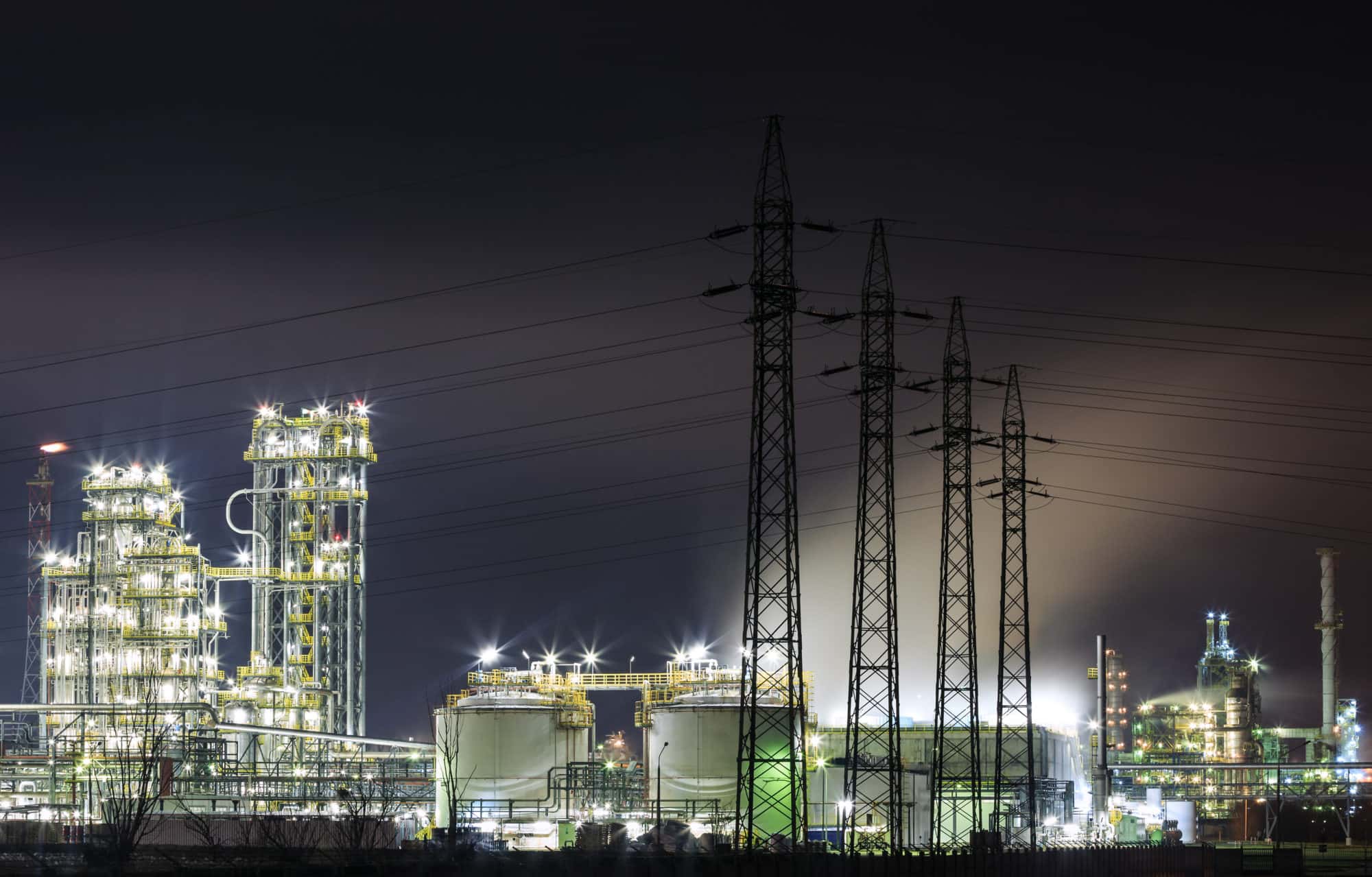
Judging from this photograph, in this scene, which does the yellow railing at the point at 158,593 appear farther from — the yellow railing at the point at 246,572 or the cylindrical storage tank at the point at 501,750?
the cylindrical storage tank at the point at 501,750

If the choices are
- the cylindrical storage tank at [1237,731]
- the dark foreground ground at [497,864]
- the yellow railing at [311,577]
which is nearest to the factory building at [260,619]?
the yellow railing at [311,577]

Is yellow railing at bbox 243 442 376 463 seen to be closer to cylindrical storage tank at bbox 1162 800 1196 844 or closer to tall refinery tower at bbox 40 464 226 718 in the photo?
tall refinery tower at bbox 40 464 226 718

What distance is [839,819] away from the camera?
68.0 m

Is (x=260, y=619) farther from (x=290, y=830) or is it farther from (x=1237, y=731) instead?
(x=1237, y=731)

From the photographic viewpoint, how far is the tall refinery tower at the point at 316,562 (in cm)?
9931

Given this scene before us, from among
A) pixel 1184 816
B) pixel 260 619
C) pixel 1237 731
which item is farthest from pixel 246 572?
pixel 1237 731

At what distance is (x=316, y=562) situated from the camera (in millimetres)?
99250

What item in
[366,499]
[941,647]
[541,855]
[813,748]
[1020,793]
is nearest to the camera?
[541,855]

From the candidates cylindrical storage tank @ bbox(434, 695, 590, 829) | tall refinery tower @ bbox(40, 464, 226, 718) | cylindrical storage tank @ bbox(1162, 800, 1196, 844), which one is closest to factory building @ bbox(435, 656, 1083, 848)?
cylindrical storage tank @ bbox(434, 695, 590, 829)

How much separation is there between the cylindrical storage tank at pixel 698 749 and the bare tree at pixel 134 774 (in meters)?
21.8

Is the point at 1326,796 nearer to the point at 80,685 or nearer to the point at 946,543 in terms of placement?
the point at 946,543

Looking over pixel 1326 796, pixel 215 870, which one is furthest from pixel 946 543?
pixel 1326 796

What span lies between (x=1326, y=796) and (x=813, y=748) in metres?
43.1

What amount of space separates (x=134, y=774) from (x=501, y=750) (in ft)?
54.7
